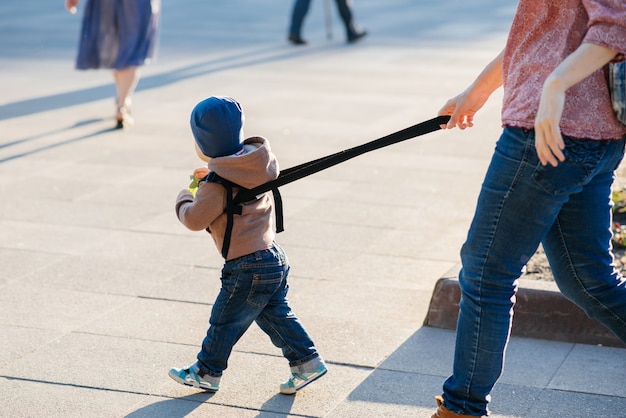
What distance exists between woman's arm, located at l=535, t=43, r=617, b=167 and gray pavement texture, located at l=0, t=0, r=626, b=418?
124cm

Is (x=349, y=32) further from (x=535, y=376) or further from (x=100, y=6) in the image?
(x=535, y=376)

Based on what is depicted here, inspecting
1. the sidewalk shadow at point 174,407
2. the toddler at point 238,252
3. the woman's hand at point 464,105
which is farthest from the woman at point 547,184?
the sidewalk shadow at point 174,407

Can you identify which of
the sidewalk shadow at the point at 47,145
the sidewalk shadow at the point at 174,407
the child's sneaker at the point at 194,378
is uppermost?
the child's sneaker at the point at 194,378

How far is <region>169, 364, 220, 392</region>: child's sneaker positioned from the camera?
12.2 feet

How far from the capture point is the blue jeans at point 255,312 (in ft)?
11.8

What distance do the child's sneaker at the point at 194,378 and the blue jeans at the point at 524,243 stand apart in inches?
36.7

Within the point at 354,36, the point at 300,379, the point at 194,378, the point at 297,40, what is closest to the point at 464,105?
the point at 300,379

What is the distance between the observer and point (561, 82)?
271 cm

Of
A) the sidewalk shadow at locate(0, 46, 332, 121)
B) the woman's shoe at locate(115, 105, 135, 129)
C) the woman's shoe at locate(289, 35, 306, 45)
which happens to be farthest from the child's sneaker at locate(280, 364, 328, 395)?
the woman's shoe at locate(289, 35, 306, 45)

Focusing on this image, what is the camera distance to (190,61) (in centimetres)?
1238

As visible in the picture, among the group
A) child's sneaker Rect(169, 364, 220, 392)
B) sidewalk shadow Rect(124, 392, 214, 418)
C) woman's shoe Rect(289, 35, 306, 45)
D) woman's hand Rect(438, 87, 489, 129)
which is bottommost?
woman's shoe Rect(289, 35, 306, 45)

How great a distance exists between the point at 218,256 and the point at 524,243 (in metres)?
2.72

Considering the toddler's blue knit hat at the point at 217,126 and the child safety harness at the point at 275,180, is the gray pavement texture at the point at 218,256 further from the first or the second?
the toddler's blue knit hat at the point at 217,126

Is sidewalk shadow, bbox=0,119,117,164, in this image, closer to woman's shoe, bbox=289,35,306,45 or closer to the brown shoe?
the brown shoe
